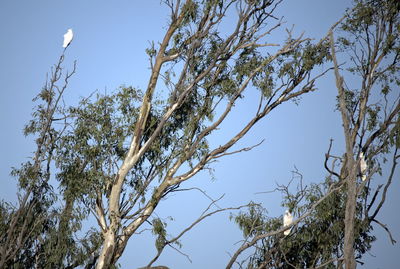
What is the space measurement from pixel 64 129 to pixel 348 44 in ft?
24.6

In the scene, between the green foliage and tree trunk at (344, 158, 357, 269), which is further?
the green foliage

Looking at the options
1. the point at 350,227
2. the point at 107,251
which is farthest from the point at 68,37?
the point at 350,227

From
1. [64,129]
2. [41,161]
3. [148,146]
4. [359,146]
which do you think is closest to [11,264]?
[41,161]

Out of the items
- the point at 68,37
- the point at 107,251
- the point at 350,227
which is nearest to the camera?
the point at 350,227

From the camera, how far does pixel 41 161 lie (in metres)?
10.9

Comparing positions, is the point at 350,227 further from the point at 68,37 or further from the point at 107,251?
the point at 68,37

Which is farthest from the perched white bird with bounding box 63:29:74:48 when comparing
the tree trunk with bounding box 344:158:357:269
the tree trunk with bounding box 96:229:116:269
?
the tree trunk with bounding box 344:158:357:269

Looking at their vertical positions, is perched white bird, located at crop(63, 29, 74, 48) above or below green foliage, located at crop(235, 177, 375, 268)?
above

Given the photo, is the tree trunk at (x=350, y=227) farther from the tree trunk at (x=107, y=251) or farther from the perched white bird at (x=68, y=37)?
the perched white bird at (x=68, y=37)

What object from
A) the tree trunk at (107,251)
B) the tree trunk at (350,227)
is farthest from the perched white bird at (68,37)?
the tree trunk at (350,227)

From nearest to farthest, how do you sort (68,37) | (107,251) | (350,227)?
(350,227) → (107,251) → (68,37)

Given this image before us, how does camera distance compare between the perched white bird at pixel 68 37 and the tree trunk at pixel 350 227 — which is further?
the perched white bird at pixel 68 37

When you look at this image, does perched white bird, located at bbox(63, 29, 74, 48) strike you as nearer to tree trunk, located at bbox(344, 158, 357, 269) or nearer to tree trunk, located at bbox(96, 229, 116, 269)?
tree trunk, located at bbox(96, 229, 116, 269)

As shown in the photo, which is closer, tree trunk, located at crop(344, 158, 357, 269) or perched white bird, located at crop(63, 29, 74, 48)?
tree trunk, located at crop(344, 158, 357, 269)
